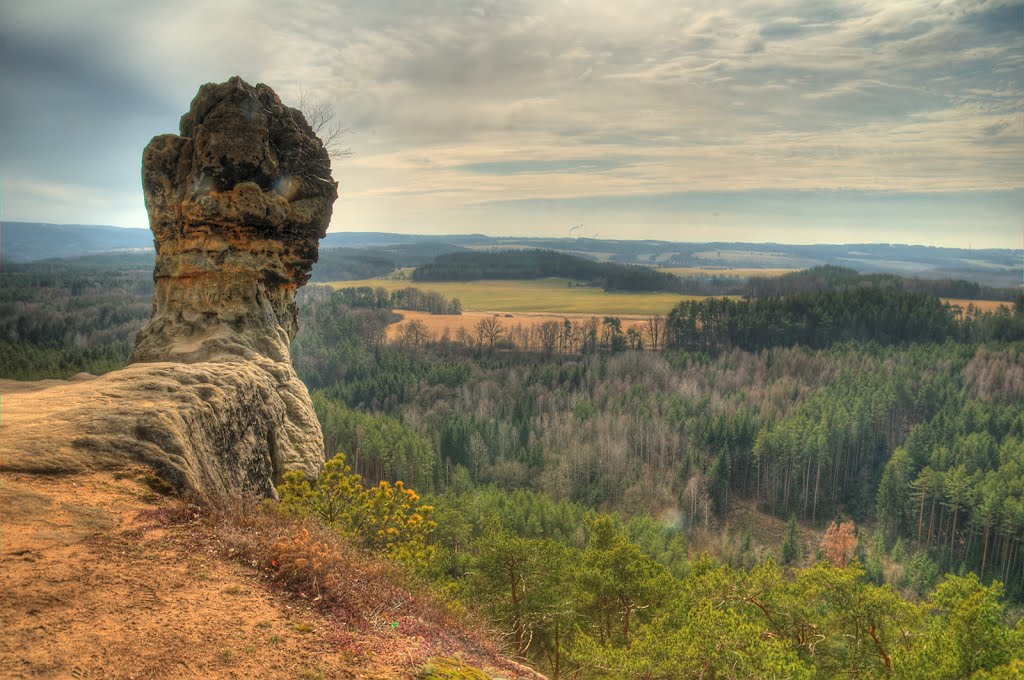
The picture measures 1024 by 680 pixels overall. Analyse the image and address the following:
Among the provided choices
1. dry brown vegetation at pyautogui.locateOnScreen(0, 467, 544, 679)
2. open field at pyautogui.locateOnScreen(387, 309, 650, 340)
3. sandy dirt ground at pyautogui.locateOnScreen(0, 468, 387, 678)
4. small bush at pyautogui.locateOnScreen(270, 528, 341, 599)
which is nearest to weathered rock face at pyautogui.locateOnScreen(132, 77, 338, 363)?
dry brown vegetation at pyautogui.locateOnScreen(0, 467, 544, 679)

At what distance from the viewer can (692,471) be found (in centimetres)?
9244

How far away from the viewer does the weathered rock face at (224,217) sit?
67.8 feet

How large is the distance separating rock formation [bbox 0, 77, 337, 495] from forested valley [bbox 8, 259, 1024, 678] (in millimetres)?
2240

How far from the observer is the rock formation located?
49.6 ft

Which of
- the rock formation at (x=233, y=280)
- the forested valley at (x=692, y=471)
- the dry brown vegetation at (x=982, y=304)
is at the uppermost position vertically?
the rock formation at (x=233, y=280)

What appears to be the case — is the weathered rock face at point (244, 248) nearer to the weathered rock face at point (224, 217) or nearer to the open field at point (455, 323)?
the weathered rock face at point (224, 217)

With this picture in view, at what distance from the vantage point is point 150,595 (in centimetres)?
902

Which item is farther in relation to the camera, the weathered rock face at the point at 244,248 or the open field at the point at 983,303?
the open field at the point at 983,303

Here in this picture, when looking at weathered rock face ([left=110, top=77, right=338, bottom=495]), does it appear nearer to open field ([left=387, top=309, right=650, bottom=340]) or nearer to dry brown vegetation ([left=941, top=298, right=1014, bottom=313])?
open field ([left=387, top=309, right=650, bottom=340])

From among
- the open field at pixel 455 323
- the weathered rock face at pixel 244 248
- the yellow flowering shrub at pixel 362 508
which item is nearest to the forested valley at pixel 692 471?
the yellow flowering shrub at pixel 362 508

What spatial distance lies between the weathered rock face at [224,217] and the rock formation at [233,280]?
4cm

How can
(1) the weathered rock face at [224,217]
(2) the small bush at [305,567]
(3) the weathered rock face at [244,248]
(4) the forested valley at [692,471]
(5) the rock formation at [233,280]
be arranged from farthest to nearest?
1. (1) the weathered rock face at [224,217]
2. (3) the weathered rock face at [244,248]
3. (4) the forested valley at [692,471]
4. (5) the rock formation at [233,280]
5. (2) the small bush at [305,567]

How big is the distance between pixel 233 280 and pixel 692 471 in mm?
81666

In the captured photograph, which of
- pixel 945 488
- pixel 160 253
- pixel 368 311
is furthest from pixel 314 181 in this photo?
pixel 368 311
